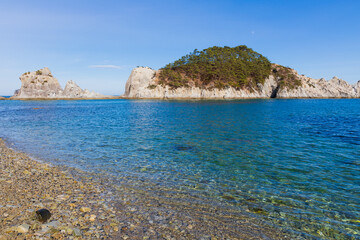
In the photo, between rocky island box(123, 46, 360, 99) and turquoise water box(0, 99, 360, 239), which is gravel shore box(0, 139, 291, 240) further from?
rocky island box(123, 46, 360, 99)

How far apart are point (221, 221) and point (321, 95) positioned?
177m

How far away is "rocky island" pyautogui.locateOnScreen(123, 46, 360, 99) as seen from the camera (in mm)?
131250

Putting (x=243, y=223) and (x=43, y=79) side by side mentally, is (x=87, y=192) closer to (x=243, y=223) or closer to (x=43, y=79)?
(x=243, y=223)

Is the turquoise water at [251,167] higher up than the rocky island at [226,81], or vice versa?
the rocky island at [226,81]

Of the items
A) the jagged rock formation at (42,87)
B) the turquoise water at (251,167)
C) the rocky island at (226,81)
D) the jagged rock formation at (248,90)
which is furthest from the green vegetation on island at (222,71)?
the turquoise water at (251,167)

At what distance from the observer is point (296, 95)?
141750 millimetres

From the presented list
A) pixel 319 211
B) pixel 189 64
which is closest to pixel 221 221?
pixel 319 211

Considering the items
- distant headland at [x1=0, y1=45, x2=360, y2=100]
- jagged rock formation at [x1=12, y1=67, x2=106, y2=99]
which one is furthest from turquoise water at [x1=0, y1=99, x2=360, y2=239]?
jagged rock formation at [x1=12, y1=67, x2=106, y2=99]

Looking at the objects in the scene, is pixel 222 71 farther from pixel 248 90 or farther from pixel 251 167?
pixel 251 167

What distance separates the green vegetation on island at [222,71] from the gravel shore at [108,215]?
12234 centimetres

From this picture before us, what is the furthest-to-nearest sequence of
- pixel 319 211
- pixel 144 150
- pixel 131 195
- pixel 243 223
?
pixel 144 150 < pixel 131 195 < pixel 319 211 < pixel 243 223

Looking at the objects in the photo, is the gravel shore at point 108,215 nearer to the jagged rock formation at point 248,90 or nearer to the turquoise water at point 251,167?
the turquoise water at point 251,167

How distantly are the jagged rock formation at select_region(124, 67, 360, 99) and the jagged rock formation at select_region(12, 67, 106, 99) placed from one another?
4356cm

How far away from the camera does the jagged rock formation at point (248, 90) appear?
131 meters
